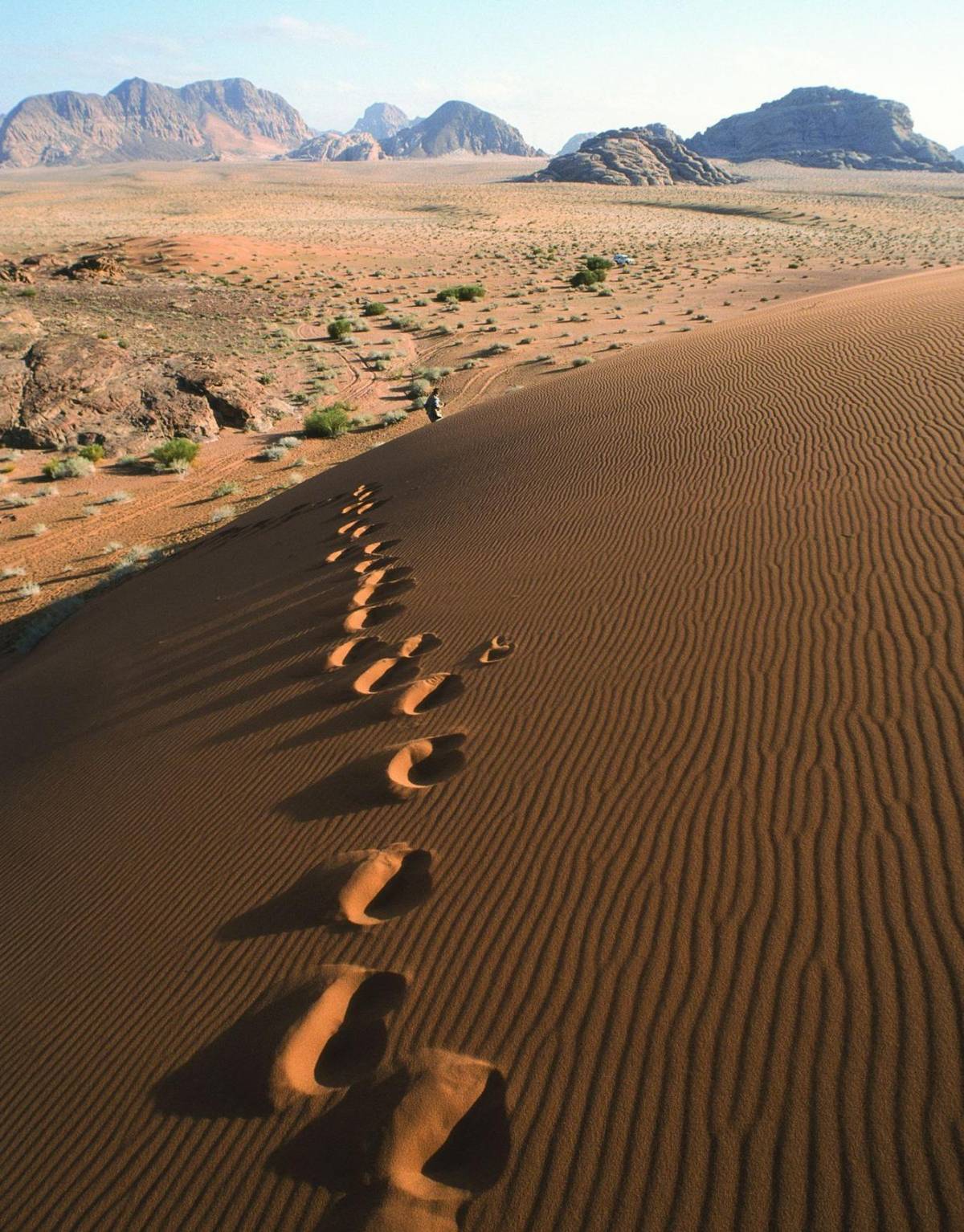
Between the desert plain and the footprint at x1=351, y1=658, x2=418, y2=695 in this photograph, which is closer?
the desert plain

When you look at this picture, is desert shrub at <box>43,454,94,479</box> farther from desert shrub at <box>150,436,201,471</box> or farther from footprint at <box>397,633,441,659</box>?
footprint at <box>397,633,441,659</box>

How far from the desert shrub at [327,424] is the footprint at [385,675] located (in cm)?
1375

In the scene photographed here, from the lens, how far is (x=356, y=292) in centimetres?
3872

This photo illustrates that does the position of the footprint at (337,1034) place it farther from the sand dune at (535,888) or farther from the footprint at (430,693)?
the footprint at (430,693)

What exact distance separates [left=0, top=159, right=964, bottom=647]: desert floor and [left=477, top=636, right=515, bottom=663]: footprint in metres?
7.48

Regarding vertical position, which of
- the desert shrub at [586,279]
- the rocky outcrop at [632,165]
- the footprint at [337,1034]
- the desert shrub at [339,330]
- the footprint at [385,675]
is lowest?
the footprint at [337,1034]

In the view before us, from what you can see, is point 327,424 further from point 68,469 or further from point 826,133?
point 826,133

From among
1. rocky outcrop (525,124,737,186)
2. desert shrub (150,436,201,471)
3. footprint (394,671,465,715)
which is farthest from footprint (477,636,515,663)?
rocky outcrop (525,124,737,186)

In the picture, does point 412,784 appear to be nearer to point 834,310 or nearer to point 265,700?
point 265,700

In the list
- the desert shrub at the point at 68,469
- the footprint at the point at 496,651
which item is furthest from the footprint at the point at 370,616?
the desert shrub at the point at 68,469

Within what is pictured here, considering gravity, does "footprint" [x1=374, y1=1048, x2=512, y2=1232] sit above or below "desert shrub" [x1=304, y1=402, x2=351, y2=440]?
below

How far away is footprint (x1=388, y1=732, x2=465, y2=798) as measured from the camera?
183 inches

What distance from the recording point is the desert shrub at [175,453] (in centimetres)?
1705

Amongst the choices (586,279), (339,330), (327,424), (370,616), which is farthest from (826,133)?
(370,616)
